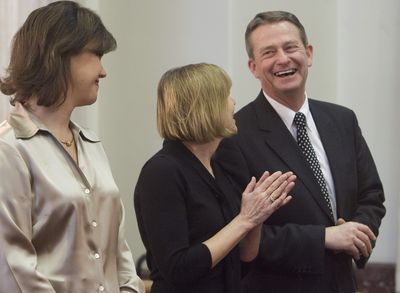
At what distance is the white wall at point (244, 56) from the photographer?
4.45 meters

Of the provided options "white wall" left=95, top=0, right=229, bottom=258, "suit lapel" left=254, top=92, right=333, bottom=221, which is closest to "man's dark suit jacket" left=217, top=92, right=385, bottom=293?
"suit lapel" left=254, top=92, right=333, bottom=221

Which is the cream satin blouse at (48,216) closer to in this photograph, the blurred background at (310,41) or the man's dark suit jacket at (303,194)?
the man's dark suit jacket at (303,194)

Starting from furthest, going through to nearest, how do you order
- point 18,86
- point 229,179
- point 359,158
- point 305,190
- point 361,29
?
point 361,29 < point 359,158 < point 305,190 < point 229,179 < point 18,86

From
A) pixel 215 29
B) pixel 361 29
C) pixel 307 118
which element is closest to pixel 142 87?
pixel 215 29

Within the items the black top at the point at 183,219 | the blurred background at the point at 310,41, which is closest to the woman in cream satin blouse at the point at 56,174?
the black top at the point at 183,219

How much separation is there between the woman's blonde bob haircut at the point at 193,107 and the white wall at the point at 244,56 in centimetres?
204

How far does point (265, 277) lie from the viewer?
2689 mm

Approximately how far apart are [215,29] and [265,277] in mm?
2183

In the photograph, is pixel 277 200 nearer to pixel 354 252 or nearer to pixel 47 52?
pixel 354 252

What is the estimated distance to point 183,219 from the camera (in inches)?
90.3

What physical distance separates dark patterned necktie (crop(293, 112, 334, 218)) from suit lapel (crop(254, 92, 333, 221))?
28 millimetres

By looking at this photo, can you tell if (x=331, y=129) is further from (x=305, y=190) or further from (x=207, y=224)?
(x=207, y=224)

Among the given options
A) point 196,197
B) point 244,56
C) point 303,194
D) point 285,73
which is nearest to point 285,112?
point 285,73

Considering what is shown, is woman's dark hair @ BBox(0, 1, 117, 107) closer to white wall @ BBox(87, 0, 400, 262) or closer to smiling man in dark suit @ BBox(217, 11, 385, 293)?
smiling man in dark suit @ BBox(217, 11, 385, 293)
